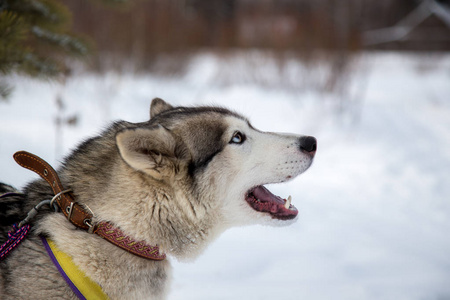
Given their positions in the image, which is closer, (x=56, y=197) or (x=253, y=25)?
(x=56, y=197)

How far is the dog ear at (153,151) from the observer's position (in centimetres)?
169

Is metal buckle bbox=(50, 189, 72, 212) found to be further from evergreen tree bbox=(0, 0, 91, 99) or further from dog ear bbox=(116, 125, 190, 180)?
evergreen tree bbox=(0, 0, 91, 99)

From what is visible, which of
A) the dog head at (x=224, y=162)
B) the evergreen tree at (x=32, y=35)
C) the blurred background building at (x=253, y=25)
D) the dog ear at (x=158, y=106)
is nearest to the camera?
the dog head at (x=224, y=162)

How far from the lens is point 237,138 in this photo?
2182 mm

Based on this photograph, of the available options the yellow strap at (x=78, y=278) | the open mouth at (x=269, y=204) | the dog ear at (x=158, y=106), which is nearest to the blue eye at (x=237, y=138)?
the open mouth at (x=269, y=204)

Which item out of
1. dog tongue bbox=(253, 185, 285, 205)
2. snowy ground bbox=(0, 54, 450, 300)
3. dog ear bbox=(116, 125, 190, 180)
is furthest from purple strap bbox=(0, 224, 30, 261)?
snowy ground bbox=(0, 54, 450, 300)

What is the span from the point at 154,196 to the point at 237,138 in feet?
1.94

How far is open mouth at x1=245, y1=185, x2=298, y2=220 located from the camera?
2213 mm

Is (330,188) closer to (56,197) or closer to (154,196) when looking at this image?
(154,196)

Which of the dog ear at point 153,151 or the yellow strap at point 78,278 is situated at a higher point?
the dog ear at point 153,151

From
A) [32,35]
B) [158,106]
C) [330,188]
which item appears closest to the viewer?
[158,106]

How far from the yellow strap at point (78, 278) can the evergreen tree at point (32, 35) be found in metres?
2.22

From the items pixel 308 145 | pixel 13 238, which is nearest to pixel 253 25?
pixel 308 145

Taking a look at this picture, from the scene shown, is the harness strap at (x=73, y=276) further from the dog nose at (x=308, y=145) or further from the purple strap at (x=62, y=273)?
the dog nose at (x=308, y=145)
